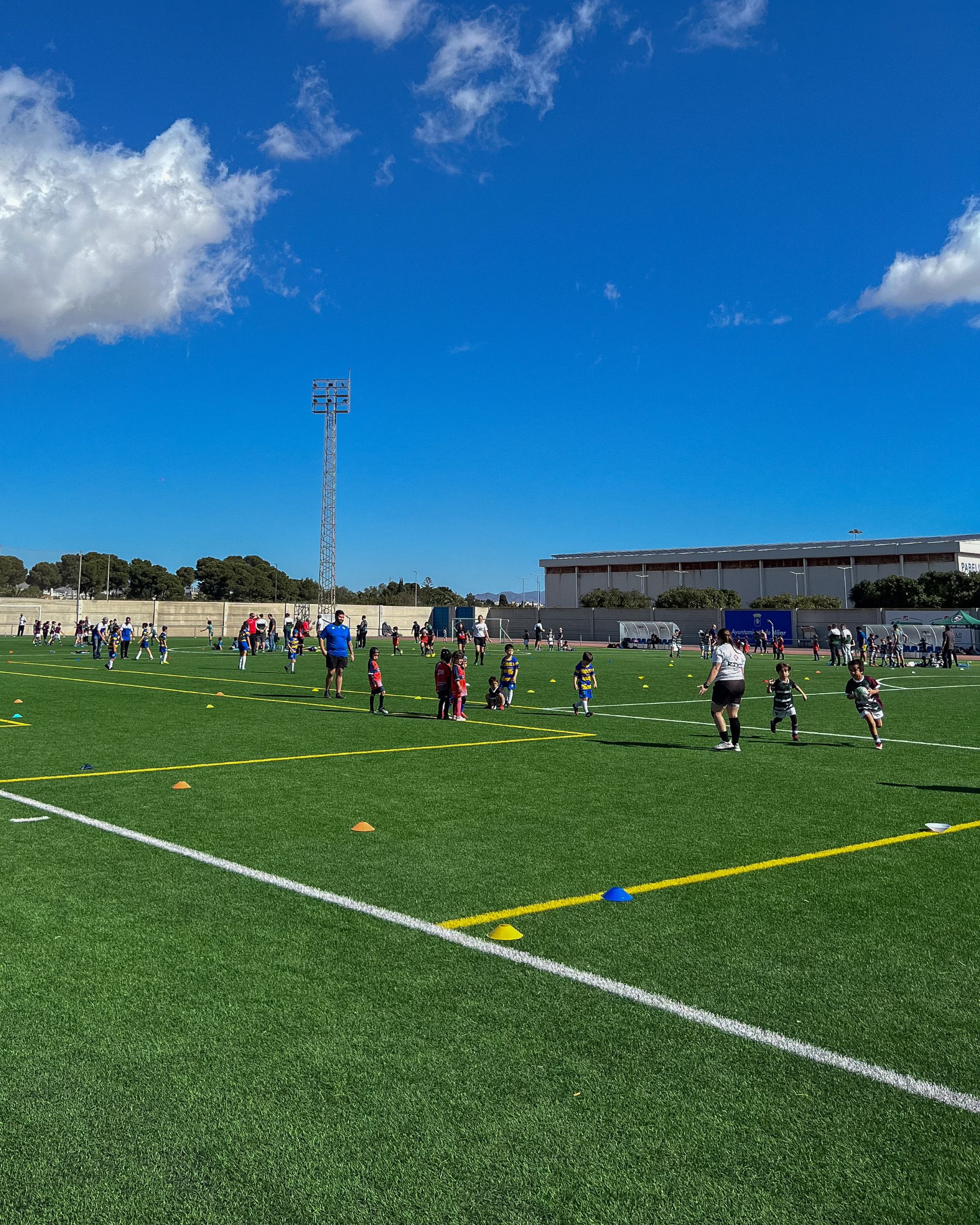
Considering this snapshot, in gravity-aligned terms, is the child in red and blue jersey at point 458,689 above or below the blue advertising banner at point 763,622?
below

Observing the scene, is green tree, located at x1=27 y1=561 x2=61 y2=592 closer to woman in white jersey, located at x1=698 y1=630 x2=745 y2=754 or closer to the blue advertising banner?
the blue advertising banner

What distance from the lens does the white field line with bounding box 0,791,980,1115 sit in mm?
3865

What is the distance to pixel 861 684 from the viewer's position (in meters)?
14.7

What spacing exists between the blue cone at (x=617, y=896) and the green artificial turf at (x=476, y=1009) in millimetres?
149

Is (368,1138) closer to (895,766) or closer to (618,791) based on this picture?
(618,791)

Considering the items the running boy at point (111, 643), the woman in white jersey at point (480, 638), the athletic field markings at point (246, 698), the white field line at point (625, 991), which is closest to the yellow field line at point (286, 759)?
the athletic field markings at point (246, 698)

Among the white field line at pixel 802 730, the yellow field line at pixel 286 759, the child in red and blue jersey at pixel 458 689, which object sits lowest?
the yellow field line at pixel 286 759

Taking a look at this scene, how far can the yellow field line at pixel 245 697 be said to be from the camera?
57.2ft

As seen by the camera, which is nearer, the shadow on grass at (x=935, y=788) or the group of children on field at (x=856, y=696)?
the shadow on grass at (x=935, y=788)

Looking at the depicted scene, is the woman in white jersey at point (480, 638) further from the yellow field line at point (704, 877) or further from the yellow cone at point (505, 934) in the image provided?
the yellow cone at point (505, 934)

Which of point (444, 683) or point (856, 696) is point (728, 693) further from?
point (444, 683)

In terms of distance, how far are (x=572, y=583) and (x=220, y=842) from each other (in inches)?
5928

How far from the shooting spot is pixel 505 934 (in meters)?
5.64

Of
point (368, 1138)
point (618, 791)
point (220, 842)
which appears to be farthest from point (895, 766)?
point (368, 1138)
